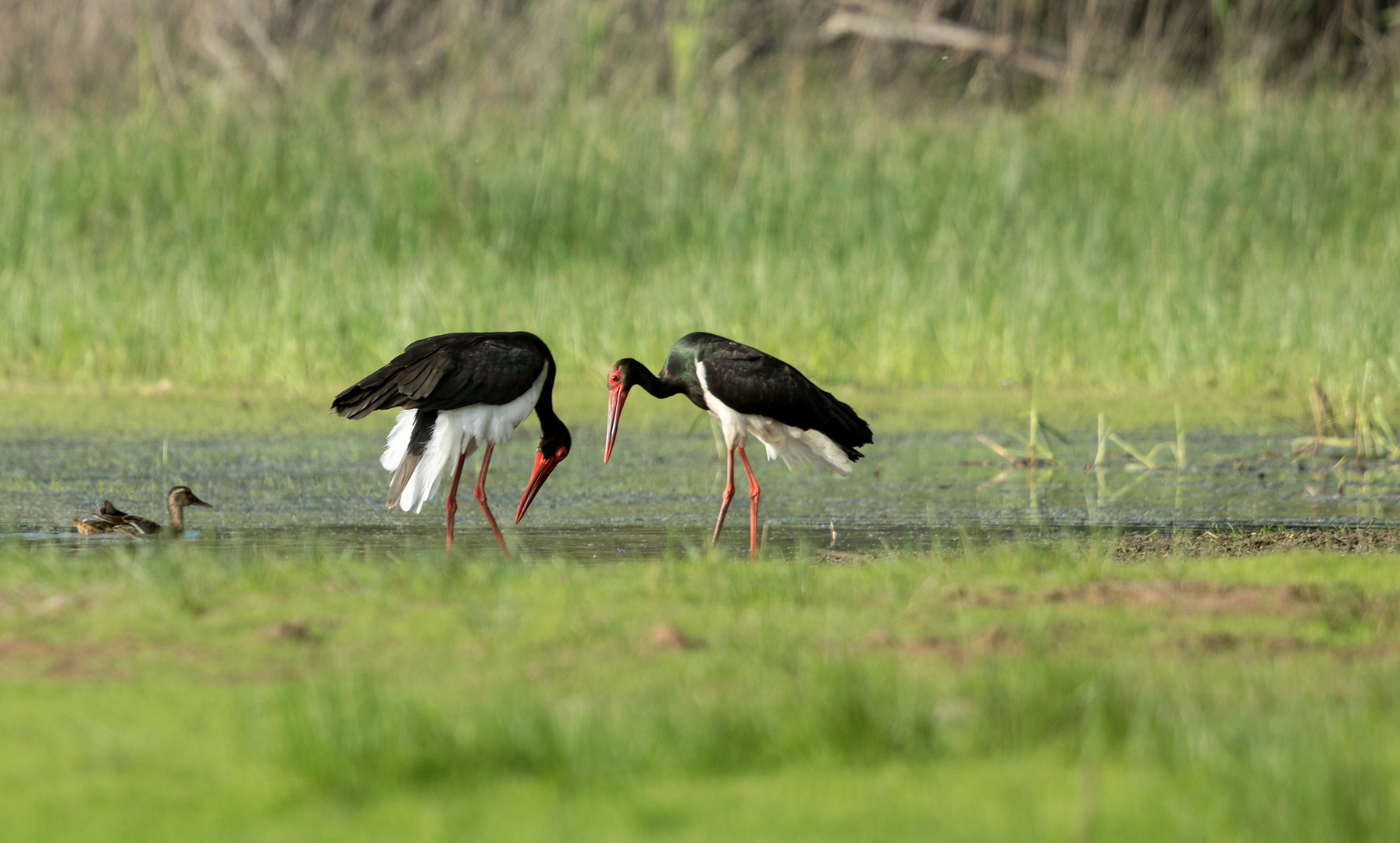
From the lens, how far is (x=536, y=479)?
7492 millimetres

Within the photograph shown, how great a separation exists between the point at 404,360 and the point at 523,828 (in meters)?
3.95

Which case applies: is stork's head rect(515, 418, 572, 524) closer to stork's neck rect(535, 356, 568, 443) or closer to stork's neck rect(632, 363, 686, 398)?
stork's neck rect(535, 356, 568, 443)

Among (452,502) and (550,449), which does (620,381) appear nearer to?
(550,449)

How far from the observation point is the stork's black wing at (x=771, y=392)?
7.02 meters

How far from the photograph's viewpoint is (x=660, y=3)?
15648 millimetres

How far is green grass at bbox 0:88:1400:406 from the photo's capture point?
34.4 ft

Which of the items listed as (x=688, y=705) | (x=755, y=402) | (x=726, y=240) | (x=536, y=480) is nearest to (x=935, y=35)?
(x=726, y=240)

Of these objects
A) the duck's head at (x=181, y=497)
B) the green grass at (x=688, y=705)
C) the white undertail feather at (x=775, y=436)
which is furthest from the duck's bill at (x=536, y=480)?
the green grass at (x=688, y=705)

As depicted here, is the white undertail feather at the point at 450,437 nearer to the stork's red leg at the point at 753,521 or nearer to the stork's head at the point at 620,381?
the stork's head at the point at 620,381

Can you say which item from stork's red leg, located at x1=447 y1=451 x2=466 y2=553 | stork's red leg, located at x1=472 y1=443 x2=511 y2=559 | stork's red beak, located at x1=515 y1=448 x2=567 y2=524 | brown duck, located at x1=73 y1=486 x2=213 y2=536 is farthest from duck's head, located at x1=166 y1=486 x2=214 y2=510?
stork's red beak, located at x1=515 y1=448 x2=567 y2=524

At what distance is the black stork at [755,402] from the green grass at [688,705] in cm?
209

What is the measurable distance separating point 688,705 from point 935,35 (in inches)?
560

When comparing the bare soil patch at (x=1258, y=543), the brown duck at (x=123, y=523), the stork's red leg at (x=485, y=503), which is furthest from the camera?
the stork's red leg at (x=485, y=503)

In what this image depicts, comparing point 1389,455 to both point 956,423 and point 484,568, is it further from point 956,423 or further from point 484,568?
point 484,568
